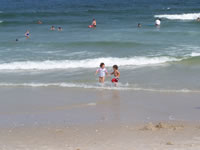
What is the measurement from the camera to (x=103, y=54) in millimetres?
22594

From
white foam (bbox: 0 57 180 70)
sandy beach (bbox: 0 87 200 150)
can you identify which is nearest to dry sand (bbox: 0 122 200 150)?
sandy beach (bbox: 0 87 200 150)

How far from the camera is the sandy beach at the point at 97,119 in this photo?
9438mm

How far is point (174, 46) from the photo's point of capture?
24.2 m

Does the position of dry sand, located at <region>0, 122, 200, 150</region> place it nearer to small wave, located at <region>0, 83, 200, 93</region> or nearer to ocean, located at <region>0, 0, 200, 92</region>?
small wave, located at <region>0, 83, 200, 93</region>

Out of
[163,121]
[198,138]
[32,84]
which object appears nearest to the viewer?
[198,138]

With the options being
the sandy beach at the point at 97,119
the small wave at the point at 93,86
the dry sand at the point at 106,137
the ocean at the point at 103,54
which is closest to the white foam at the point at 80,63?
the ocean at the point at 103,54

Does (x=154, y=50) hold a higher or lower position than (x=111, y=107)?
higher

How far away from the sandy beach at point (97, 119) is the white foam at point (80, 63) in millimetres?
4324

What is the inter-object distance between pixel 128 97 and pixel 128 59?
716cm

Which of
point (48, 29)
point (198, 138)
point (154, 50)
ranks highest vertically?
point (48, 29)

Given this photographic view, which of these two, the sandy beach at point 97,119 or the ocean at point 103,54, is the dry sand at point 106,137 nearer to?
the sandy beach at point 97,119

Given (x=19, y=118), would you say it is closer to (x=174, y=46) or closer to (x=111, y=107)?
(x=111, y=107)

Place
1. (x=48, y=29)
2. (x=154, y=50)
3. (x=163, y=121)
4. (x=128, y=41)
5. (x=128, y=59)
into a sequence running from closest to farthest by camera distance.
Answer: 1. (x=163, y=121)
2. (x=128, y=59)
3. (x=154, y=50)
4. (x=128, y=41)
5. (x=48, y=29)

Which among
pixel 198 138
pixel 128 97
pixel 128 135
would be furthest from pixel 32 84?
pixel 198 138
